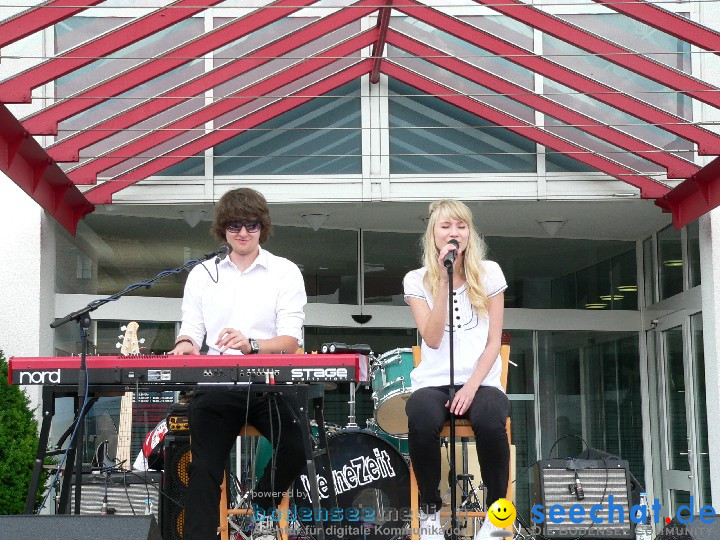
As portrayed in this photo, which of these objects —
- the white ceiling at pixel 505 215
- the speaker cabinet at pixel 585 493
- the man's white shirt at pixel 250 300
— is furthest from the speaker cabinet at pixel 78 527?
the white ceiling at pixel 505 215

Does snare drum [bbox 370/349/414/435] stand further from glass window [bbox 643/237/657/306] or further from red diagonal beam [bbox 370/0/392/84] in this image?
glass window [bbox 643/237/657/306]

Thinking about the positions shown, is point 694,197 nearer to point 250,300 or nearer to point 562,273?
point 562,273

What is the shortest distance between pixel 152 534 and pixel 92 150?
4747mm

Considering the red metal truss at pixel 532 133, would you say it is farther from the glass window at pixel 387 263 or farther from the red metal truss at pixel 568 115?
the glass window at pixel 387 263

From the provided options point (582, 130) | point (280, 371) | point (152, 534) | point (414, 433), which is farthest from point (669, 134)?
point (152, 534)

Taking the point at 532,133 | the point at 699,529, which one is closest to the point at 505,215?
the point at 532,133

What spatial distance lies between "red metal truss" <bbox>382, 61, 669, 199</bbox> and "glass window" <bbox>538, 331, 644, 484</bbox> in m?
2.35

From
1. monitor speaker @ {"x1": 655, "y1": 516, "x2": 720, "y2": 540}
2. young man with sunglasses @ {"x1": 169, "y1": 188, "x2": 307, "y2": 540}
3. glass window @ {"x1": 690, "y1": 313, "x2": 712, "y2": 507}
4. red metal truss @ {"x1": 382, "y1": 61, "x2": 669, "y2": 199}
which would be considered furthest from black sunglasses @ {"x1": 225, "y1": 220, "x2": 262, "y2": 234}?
glass window @ {"x1": 690, "y1": 313, "x2": 712, "y2": 507}

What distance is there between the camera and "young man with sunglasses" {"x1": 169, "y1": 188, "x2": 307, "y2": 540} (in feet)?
13.9

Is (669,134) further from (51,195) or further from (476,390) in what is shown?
(51,195)

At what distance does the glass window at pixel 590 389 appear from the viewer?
391 inches

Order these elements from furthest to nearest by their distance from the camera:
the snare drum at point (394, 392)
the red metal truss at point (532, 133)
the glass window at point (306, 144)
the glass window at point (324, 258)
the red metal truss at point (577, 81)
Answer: the glass window at point (324, 258)
the glass window at point (306, 144)
the red metal truss at point (532, 133)
the red metal truss at point (577, 81)
the snare drum at point (394, 392)

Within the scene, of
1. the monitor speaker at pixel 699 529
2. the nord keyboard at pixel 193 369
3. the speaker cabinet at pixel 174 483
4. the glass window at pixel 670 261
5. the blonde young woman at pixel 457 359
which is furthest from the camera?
the glass window at pixel 670 261

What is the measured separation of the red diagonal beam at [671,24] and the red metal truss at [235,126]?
253cm
